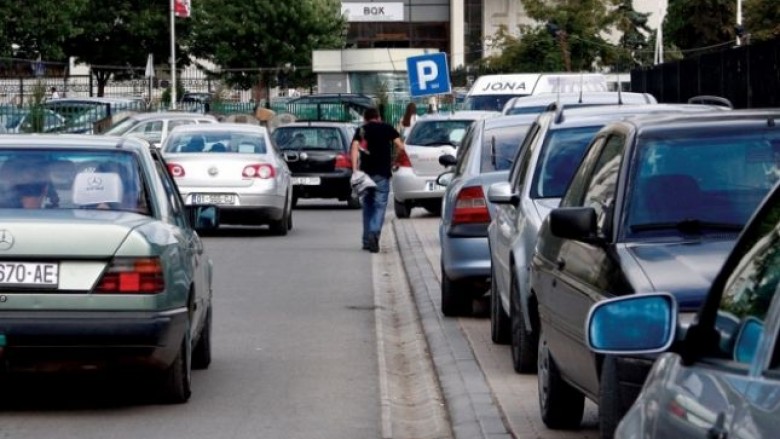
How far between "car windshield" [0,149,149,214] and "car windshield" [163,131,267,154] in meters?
14.7

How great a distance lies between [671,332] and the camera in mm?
4156

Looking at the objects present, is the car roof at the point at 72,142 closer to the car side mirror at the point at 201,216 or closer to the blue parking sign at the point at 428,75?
the car side mirror at the point at 201,216

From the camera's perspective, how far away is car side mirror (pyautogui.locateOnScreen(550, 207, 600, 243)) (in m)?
7.84

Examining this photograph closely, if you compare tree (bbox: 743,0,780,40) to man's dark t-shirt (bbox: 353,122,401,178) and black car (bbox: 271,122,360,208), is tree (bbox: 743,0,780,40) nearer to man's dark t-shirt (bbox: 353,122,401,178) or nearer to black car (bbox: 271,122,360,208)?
black car (bbox: 271,122,360,208)

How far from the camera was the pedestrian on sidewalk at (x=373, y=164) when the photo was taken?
73.7ft

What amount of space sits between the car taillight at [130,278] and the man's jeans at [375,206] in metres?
13.0

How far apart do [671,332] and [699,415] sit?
0.35 m

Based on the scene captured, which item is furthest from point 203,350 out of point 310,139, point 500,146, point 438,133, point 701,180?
point 310,139

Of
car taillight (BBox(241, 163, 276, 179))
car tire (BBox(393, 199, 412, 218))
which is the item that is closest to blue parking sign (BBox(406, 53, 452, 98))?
car tire (BBox(393, 199, 412, 218))

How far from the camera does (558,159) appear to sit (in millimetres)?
11914

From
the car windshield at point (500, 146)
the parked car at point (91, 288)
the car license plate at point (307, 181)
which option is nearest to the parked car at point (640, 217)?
the parked car at point (91, 288)

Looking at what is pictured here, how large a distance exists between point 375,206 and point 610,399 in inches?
615

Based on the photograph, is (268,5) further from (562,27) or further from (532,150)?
(532,150)

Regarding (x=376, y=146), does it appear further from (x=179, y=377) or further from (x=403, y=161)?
(x=179, y=377)
